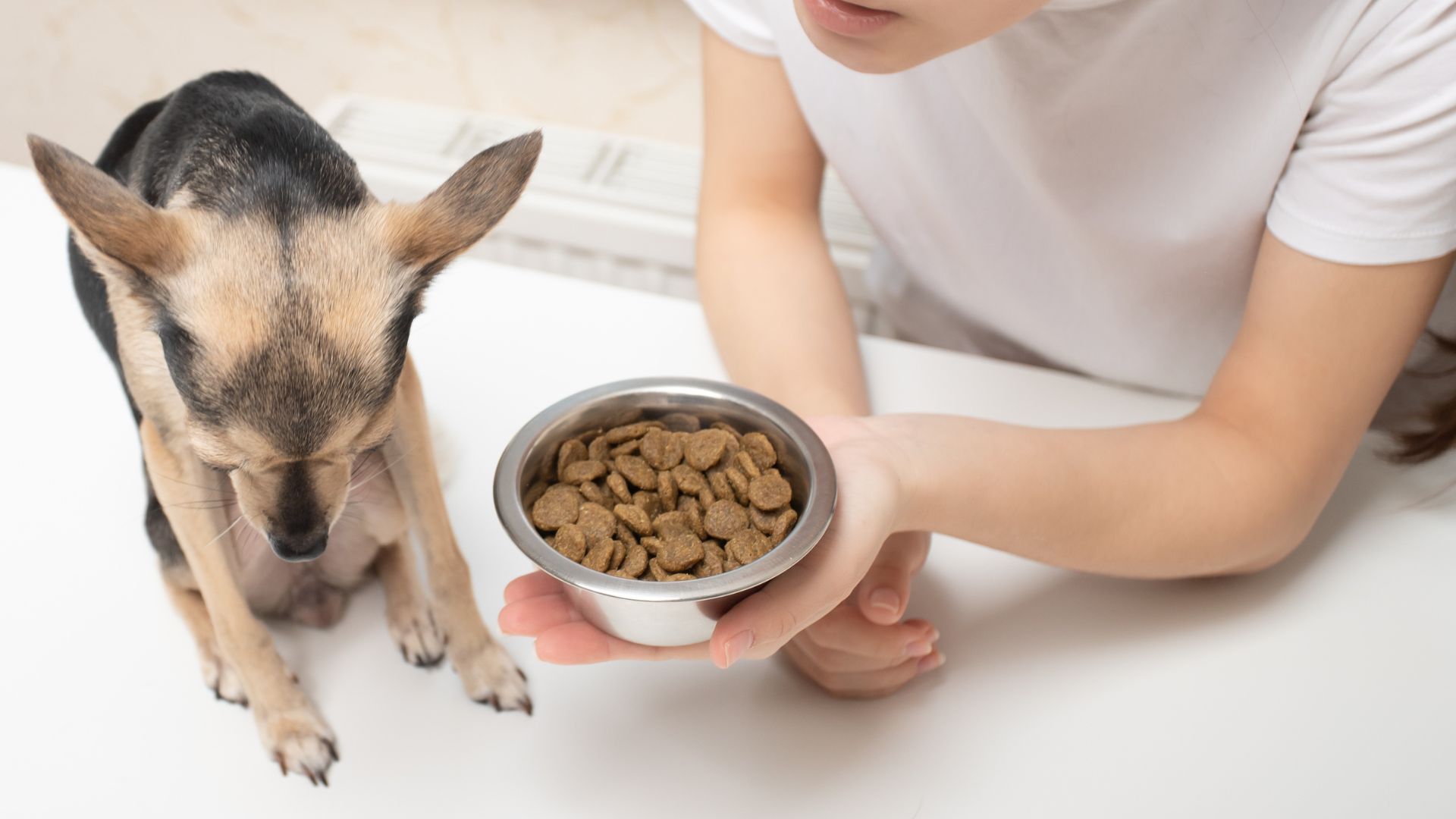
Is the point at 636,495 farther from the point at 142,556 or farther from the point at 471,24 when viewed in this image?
the point at 471,24

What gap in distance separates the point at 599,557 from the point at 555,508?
0.06m

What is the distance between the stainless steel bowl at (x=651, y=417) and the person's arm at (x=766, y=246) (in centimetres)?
24

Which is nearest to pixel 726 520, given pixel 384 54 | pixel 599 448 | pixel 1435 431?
pixel 599 448

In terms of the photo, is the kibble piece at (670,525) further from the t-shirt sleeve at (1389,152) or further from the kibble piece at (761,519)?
the t-shirt sleeve at (1389,152)

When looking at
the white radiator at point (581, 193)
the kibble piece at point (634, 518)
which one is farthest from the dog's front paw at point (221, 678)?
the white radiator at point (581, 193)

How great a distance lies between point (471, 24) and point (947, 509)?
5.32ft

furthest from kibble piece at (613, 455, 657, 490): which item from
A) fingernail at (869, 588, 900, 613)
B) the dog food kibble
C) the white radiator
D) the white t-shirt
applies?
the white radiator

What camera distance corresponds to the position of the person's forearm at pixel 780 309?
1.13 metres

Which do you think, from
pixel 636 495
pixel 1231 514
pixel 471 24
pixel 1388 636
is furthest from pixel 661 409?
pixel 471 24

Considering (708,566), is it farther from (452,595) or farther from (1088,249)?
(1088,249)

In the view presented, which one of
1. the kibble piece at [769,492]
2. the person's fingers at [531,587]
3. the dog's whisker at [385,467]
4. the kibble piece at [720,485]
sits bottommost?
the person's fingers at [531,587]

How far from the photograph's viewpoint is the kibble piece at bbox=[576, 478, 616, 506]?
2.70ft

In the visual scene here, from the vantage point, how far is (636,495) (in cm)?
84

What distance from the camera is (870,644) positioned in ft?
2.91
